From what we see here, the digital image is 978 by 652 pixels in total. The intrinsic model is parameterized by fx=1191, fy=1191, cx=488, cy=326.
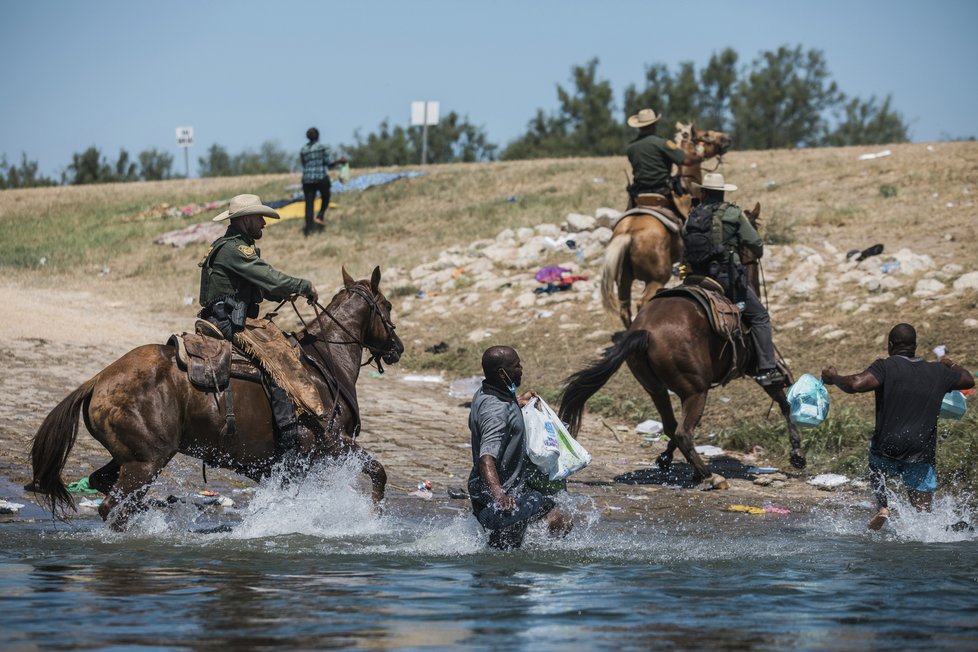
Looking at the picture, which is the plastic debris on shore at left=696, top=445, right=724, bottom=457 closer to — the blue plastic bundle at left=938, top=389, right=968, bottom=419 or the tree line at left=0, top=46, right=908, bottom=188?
the blue plastic bundle at left=938, top=389, right=968, bottom=419

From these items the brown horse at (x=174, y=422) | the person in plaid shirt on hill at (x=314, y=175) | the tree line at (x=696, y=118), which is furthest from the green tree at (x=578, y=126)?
the brown horse at (x=174, y=422)

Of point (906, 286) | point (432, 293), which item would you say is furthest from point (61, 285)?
point (906, 286)

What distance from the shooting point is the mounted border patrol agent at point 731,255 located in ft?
35.7

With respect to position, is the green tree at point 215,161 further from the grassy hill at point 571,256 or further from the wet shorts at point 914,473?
the wet shorts at point 914,473

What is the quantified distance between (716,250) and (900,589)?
474 cm

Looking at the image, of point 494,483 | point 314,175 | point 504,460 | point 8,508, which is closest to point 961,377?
point 504,460

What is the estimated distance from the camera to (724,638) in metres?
5.52

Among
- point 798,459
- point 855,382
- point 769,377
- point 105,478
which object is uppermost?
point 855,382

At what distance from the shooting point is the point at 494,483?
6.66 meters

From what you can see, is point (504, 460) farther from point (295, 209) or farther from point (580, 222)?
point (295, 209)

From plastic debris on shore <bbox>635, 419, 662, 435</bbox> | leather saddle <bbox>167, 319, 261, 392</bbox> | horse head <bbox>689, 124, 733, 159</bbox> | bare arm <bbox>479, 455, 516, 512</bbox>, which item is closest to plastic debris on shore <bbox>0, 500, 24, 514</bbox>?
leather saddle <bbox>167, 319, 261, 392</bbox>

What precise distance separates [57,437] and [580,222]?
1346 centimetres

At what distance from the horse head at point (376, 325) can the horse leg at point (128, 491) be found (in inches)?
80.5

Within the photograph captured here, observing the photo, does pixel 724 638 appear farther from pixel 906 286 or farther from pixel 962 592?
pixel 906 286
